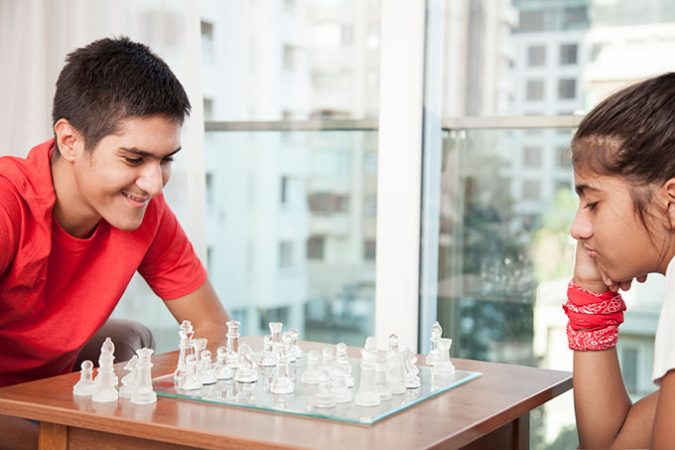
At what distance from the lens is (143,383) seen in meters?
1.52

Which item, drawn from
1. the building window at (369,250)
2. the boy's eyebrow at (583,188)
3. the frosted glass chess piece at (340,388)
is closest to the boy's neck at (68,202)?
the frosted glass chess piece at (340,388)

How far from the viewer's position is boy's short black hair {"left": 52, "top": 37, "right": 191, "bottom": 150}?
2.03 metres

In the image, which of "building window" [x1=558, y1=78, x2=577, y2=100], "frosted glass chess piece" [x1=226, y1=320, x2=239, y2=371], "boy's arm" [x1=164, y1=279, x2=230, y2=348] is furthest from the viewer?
"building window" [x1=558, y1=78, x2=577, y2=100]

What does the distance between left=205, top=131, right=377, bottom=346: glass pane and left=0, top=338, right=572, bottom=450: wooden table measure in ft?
5.06

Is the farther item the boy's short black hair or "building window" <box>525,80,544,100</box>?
"building window" <box>525,80,544,100</box>

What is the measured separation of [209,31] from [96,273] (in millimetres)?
1423

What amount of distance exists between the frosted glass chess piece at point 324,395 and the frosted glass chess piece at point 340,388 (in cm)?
1

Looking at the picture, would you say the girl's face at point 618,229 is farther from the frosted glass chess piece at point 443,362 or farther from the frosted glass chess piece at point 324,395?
the frosted glass chess piece at point 324,395

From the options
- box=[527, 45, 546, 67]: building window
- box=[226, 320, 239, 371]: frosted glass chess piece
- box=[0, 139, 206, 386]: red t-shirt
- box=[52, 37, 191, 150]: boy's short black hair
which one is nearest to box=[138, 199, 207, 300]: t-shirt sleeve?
box=[0, 139, 206, 386]: red t-shirt

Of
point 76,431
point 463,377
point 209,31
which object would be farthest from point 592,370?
point 209,31

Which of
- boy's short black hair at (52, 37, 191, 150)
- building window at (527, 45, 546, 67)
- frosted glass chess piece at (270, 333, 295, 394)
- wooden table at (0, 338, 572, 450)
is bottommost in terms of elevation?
wooden table at (0, 338, 572, 450)

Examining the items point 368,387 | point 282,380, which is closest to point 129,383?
point 282,380

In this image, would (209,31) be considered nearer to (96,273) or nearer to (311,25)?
(311,25)

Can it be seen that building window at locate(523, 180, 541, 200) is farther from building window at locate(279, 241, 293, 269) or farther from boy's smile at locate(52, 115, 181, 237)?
boy's smile at locate(52, 115, 181, 237)
